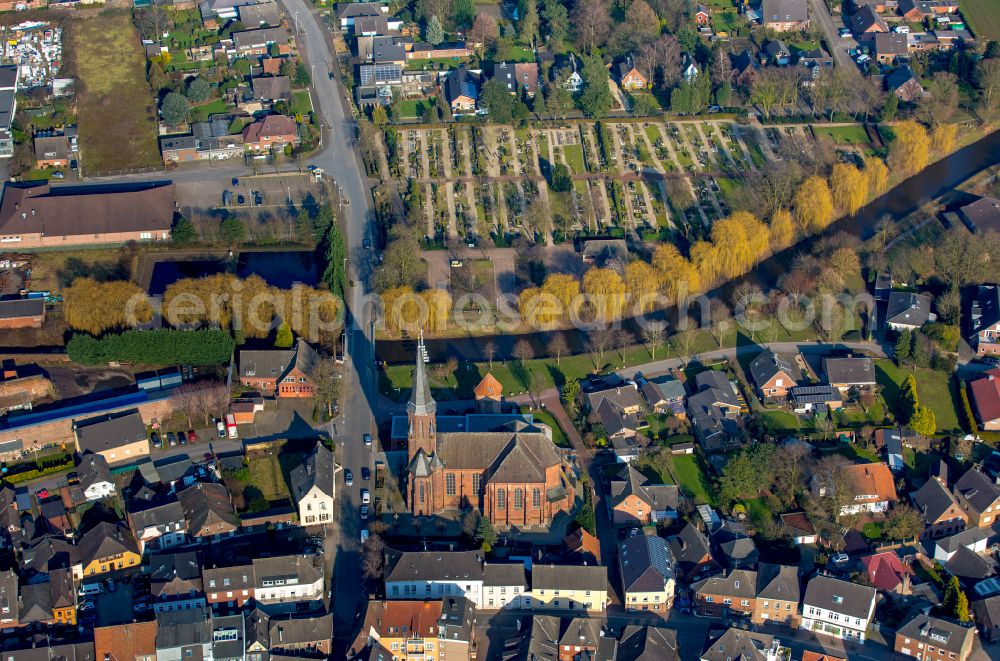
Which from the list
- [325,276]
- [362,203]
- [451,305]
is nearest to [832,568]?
[451,305]

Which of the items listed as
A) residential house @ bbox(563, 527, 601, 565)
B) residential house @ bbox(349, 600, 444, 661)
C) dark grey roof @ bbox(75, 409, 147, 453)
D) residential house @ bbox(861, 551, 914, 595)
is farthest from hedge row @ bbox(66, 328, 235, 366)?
residential house @ bbox(861, 551, 914, 595)

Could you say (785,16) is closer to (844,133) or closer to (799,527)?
(844,133)

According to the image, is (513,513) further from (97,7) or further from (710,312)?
(97,7)

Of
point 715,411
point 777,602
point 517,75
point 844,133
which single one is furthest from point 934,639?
point 517,75

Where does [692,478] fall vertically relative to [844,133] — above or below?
below

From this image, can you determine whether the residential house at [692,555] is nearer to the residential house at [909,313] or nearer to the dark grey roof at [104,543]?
the residential house at [909,313]

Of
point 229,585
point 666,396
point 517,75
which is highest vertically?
point 517,75
